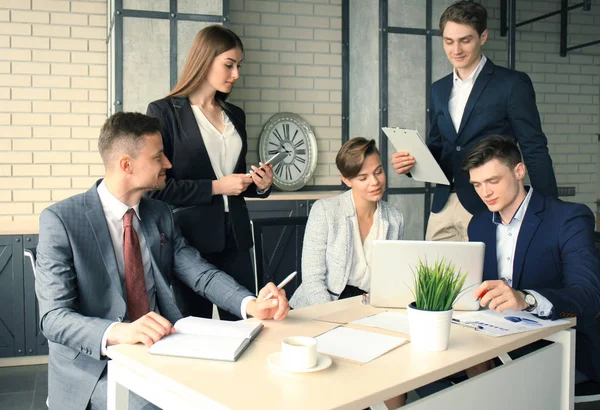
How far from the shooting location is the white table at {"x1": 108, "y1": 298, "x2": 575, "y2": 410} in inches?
54.2

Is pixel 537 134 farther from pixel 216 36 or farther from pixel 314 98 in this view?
pixel 314 98

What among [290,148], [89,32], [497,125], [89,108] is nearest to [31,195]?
[89,108]

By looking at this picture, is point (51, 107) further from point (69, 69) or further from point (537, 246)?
point (537, 246)

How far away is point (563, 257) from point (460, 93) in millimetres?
1125

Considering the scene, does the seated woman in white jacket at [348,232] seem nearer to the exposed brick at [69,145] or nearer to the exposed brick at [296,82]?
the exposed brick at [296,82]

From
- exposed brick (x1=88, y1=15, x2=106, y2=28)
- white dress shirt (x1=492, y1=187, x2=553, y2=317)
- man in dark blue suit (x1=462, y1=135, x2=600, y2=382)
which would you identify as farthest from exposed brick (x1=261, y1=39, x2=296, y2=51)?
white dress shirt (x1=492, y1=187, x2=553, y2=317)

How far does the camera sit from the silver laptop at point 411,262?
2094 millimetres

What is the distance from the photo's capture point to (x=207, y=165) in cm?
279

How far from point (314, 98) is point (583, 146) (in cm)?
293

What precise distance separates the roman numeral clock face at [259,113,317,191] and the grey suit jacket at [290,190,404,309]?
2.12 metres

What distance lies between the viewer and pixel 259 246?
9.11ft

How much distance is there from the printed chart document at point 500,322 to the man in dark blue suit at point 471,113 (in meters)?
0.99

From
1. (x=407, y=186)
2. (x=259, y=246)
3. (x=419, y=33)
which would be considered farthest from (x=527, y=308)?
(x=419, y=33)

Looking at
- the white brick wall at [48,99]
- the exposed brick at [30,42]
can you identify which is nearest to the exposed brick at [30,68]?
the white brick wall at [48,99]
